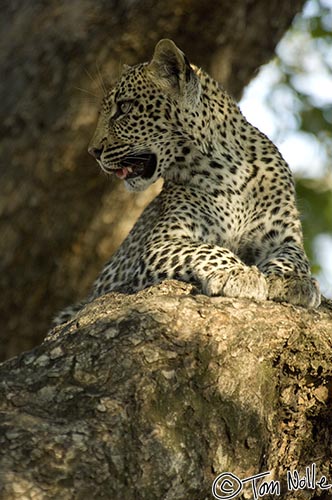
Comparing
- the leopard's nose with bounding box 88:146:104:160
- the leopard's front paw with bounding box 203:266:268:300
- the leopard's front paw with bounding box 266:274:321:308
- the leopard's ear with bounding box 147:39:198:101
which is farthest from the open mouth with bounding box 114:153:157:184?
the leopard's front paw with bounding box 266:274:321:308

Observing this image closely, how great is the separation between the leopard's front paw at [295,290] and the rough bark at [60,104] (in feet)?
16.0

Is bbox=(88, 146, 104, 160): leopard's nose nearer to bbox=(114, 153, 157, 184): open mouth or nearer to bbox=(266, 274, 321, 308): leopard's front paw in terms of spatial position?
bbox=(114, 153, 157, 184): open mouth

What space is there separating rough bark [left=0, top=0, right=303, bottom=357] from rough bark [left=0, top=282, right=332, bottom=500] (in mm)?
4960

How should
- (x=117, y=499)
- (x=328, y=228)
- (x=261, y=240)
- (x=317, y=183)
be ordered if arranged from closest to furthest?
1. (x=117, y=499)
2. (x=261, y=240)
3. (x=328, y=228)
4. (x=317, y=183)

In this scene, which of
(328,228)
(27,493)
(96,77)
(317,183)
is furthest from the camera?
(317,183)

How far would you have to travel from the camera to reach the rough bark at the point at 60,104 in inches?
440

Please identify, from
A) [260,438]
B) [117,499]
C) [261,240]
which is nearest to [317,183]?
[261,240]

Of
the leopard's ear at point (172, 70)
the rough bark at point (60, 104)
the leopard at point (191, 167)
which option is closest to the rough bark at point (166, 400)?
the leopard at point (191, 167)

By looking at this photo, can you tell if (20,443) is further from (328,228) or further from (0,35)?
(328,228)

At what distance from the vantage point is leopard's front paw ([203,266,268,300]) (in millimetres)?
6613

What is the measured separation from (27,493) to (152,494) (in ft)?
2.33

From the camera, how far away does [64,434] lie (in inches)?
190

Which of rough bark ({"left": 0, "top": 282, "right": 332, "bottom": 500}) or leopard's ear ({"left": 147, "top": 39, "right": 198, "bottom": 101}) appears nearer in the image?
rough bark ({"left": 0, "top": 282, "right": 332, "bottom": 500})

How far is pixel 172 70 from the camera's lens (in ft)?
27.2
